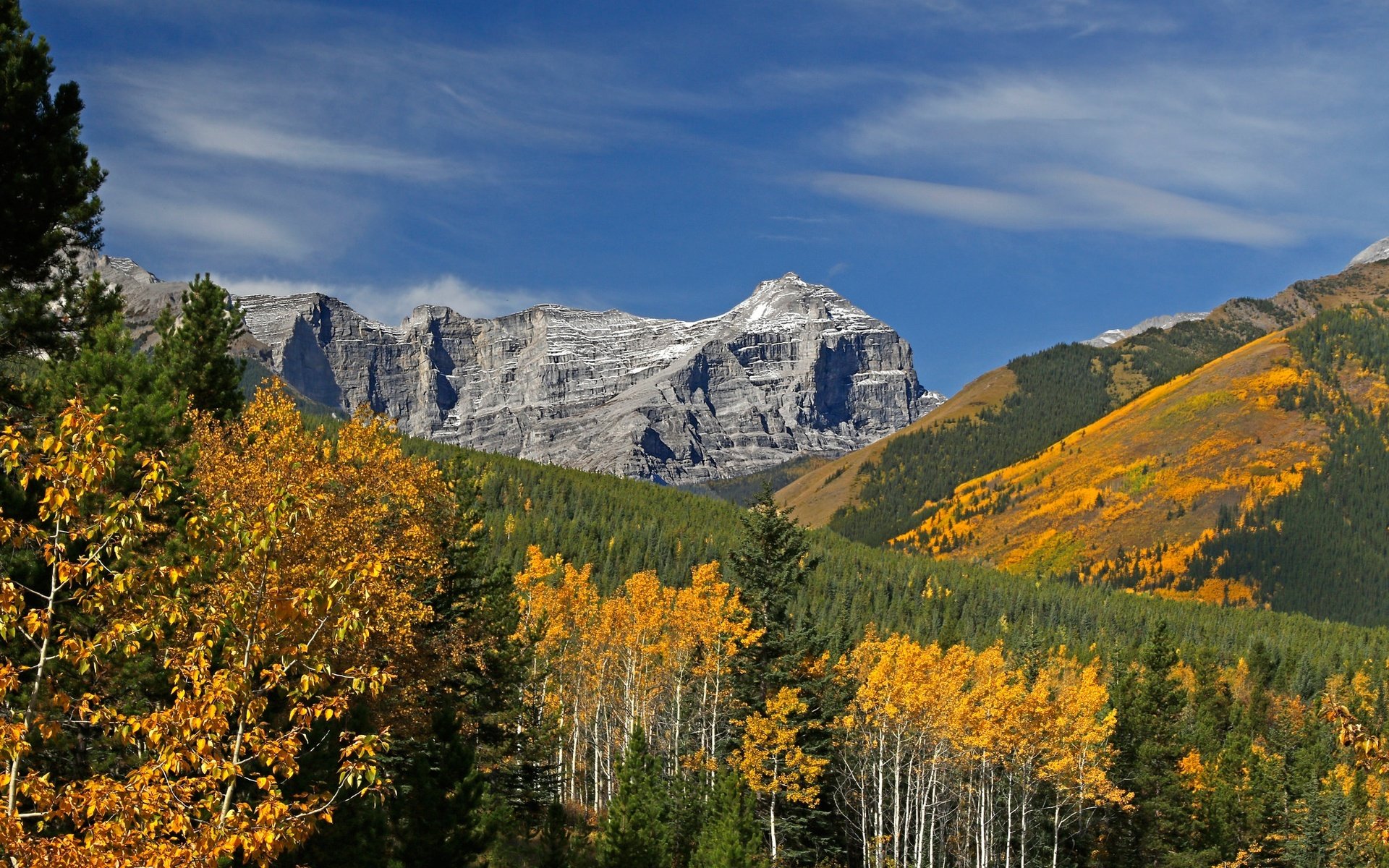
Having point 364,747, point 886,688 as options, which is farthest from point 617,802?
point 364,747

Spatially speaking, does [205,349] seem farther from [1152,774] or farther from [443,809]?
[1152,774]

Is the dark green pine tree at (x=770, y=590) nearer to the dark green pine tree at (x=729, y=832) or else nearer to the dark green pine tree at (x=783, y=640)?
the dark green pine tree at (x=783, y=640)

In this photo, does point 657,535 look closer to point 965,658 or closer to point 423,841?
point 965,658

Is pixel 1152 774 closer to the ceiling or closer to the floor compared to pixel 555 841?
closer to the floor

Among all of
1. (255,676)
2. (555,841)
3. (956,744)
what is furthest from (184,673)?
(956,744)

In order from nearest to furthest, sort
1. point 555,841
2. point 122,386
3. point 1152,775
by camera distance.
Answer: point 122,386 < point 555,841 < point 1152,775

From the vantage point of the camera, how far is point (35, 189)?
68.4ft

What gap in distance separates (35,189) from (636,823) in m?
26.5

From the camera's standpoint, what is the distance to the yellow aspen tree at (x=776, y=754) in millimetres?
42469

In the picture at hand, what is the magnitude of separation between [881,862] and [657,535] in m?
119

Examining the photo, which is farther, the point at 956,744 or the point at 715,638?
the point at 956,744

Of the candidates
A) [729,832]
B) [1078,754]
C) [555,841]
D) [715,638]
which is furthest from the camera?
[1078,754]

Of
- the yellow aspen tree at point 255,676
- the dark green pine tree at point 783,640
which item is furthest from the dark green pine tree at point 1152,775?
the yellow aspen tree at point 255,676

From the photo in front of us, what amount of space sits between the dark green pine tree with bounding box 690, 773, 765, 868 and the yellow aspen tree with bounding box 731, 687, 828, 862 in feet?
2.82
